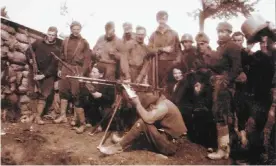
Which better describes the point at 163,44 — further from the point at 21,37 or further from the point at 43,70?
the point at 21,37

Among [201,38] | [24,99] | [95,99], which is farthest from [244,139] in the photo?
[24,99]

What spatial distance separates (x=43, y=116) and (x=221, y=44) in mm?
4783

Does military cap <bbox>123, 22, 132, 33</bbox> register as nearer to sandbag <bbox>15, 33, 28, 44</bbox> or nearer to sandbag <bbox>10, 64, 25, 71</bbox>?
sandbag <bbox>15, 33, 28, 44</bbox>

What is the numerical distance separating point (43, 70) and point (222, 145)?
4.65 m

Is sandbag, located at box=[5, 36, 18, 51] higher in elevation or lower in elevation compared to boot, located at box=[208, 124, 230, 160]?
higher

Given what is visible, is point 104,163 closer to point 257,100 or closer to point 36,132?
point 36,132

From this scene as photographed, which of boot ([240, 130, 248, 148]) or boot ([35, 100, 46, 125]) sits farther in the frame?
boot ([35, 100, 46, 125])

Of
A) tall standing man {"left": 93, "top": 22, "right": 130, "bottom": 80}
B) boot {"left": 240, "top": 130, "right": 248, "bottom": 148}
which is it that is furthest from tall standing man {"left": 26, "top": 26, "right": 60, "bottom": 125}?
boot {"left": 240, "top": 130, "right": 248, "bottom": 148}

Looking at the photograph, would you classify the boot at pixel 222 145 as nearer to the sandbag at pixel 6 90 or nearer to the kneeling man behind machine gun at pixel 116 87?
the kneeling man behind machine gun at pixel 116 87

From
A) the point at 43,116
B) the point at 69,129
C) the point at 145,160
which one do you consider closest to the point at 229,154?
the point at 145,160

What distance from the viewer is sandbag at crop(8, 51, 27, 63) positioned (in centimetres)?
630

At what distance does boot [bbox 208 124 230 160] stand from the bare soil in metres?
0.12

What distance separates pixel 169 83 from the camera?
6.46 m

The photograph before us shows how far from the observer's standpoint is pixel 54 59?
21.8ft
